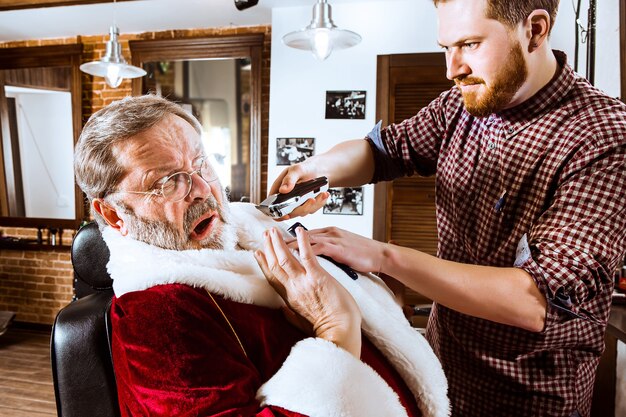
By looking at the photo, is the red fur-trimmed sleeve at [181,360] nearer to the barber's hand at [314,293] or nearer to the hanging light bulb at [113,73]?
the barber's hand at [314,293]

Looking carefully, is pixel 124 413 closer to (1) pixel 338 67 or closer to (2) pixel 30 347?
(1) pixel 338 67

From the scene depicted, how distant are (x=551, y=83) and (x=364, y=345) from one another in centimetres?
82

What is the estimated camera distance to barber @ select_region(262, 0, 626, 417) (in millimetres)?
1086

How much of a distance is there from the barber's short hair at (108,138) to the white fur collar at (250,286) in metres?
0.15

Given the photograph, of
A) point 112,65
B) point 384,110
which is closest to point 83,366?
point 112,65

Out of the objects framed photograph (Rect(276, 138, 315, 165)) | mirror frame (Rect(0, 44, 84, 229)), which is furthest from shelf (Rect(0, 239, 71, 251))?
framed photograph (Rect(276, 138, 315, 165))

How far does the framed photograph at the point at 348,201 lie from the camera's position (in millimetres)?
4363

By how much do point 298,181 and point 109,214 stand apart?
1.77 ft

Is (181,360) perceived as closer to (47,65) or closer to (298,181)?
(298,181)

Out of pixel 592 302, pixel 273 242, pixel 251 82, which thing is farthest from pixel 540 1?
pixel 251 82

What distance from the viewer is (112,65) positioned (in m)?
3.90

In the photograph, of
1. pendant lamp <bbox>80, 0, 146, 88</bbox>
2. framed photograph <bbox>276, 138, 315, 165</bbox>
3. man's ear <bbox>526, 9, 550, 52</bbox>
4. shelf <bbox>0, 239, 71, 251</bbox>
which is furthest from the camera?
shelf <bbox>0, 239, 71, 251</bbox>

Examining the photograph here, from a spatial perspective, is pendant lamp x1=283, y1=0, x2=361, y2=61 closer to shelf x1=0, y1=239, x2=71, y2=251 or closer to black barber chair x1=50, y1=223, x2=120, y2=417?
black barber chair x1=50, y1=223, x2=120, y2=417

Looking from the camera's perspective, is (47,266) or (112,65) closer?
(112,65)
